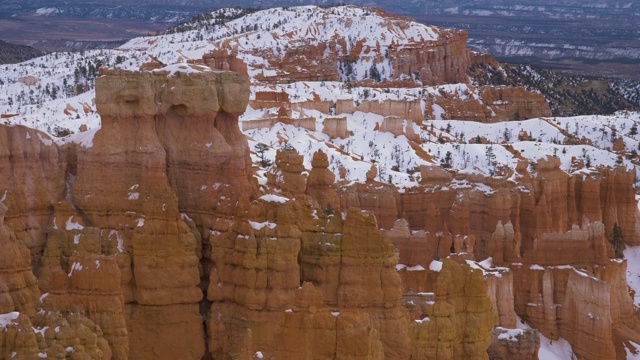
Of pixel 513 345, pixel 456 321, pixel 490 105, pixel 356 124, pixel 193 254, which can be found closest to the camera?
pixel 456 321

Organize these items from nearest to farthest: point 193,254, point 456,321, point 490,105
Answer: point 456,321
point 193,254
point 490,105

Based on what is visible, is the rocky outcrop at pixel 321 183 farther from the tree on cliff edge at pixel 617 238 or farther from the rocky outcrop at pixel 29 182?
the tree on cliff edge at pixel 617 238

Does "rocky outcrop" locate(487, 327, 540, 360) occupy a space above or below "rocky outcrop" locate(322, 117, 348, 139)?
above

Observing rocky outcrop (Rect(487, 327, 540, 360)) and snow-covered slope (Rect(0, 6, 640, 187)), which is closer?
rocky outcrop (Rect(487, 327, 540, 360))

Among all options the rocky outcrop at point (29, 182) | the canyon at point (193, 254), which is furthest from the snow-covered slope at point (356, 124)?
the rocky outcrop at point (29, 182)

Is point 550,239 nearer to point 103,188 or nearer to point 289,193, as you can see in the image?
point 289,193

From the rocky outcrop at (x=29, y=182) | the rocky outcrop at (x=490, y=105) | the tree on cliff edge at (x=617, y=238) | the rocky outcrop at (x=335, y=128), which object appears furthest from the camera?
the rocky outcrop at (x=490, y=105)

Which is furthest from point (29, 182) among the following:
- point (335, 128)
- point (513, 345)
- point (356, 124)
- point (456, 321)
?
point (356, 124)

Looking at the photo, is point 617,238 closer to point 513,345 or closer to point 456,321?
point 513,345

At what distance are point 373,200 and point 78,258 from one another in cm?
3530

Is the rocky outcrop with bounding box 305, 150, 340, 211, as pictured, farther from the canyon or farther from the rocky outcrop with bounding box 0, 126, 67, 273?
the rocky outcrop with bounding box 0, 126, 67, 273

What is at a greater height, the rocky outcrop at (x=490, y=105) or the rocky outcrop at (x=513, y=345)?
the rocky outcrop at (x=513, y=345)

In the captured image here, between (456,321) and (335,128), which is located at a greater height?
(456,321)

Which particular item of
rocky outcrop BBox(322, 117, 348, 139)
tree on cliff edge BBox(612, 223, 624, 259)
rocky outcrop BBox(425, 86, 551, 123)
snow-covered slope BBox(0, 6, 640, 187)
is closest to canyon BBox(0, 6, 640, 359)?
tree on cliff edge BBox(612, 223, 624, 259)
